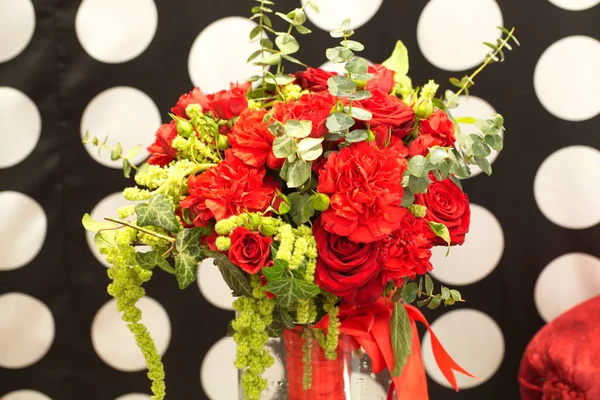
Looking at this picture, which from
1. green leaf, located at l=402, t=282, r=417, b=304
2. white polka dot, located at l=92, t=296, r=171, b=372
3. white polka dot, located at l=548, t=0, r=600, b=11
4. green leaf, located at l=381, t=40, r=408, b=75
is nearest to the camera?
green leaf, located at l=402, t=282, r=417, b=304

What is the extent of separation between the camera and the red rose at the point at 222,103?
79 centimetres

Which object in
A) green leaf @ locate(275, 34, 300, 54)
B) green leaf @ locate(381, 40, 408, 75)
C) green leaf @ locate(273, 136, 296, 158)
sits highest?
green leaf @ locate(381, 40, 408, 75)

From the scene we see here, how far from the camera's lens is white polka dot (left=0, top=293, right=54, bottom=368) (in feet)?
4.05

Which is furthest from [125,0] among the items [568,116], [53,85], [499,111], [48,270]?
[568,116]

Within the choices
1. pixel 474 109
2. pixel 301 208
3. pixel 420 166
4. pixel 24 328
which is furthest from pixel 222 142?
pixel 24 328

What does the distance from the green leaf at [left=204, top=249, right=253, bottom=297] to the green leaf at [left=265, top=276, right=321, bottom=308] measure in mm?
48

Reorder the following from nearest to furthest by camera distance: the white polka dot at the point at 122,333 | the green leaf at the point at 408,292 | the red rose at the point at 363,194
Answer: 1. the red rose at the point at 363,194
2. the green leaf at the point at 408,292
3. the white polka dot at the point at 122,333

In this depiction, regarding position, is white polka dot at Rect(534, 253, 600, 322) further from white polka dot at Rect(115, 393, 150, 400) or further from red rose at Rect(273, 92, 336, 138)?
white polka dot at Rect(115, 393, 150, 400)

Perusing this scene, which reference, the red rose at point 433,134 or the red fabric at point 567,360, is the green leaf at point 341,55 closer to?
the red rose at point 433,134

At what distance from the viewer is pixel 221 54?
120 centimetres

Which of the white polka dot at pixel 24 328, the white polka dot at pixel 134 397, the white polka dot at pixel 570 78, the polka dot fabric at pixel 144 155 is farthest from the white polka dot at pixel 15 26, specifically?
the white polka dot at pixel 570 78

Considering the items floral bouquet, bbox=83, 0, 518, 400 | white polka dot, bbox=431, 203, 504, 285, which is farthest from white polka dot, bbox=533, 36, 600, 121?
floral bouquet, bbox=83, 0, 518, 400

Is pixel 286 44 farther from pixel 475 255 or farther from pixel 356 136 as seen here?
pixel 475 255

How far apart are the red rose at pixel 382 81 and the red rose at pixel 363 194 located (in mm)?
154
